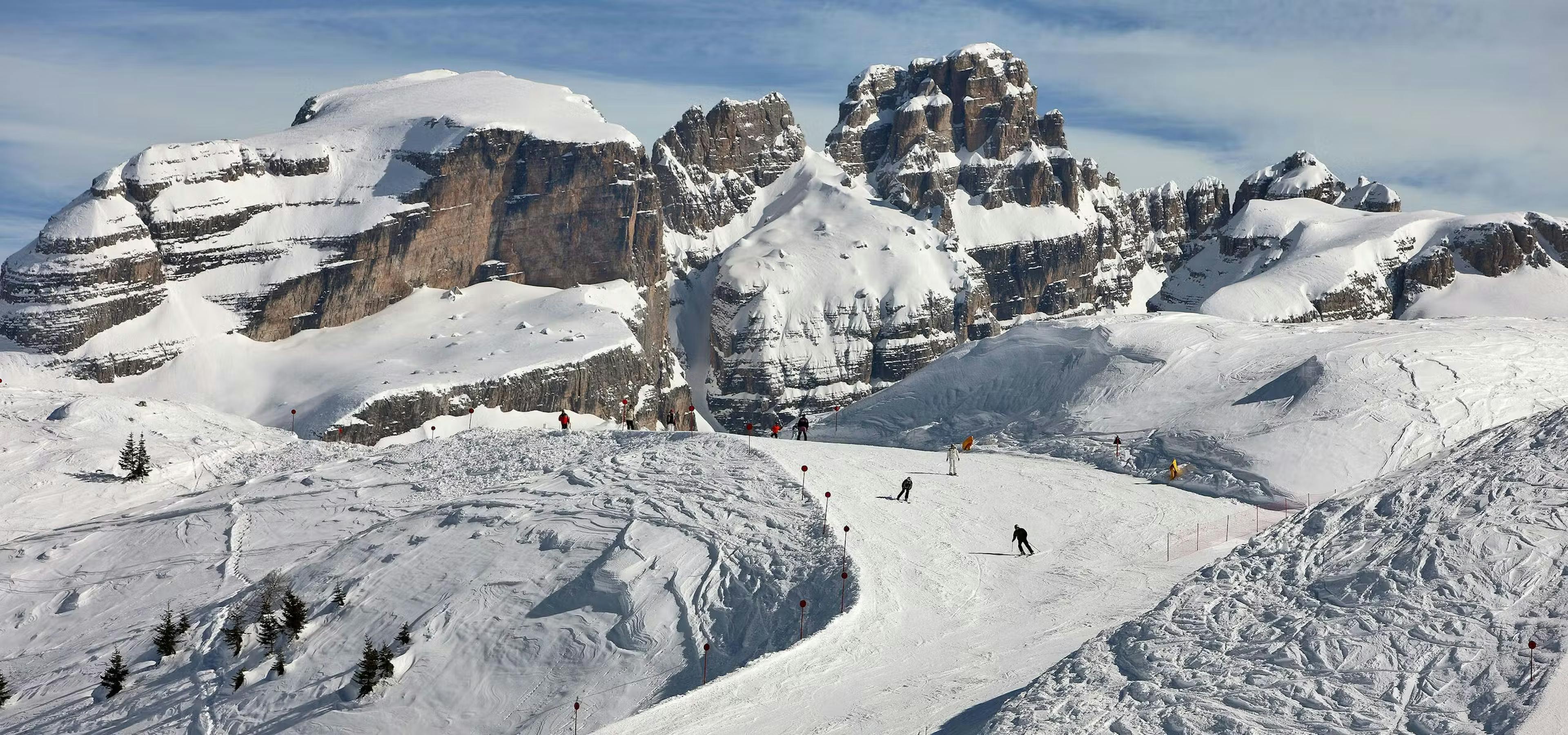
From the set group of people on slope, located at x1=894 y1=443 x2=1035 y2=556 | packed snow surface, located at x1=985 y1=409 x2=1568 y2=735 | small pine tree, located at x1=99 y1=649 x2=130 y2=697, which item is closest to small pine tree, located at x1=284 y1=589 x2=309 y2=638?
small pine tree, located at x1=99 y1=649 x2=130 y2=697

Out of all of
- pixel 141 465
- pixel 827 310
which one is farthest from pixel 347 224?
pixel 141 465

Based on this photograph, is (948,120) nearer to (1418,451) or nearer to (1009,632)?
(1418,451)

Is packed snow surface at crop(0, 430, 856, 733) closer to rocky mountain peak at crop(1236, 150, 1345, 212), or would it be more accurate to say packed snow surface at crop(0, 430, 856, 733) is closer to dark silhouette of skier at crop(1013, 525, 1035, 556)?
dark silhouette of skier at crop(1013, 525, 1035, 556)

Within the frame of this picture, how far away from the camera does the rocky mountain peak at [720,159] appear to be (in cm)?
17762

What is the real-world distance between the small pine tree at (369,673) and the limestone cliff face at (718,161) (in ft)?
471

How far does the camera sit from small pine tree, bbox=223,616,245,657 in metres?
36.8

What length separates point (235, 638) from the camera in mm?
36844

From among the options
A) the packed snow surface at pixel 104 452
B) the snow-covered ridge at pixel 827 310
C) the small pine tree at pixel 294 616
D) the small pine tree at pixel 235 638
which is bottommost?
the snow-covered ridge at pixel 827 310

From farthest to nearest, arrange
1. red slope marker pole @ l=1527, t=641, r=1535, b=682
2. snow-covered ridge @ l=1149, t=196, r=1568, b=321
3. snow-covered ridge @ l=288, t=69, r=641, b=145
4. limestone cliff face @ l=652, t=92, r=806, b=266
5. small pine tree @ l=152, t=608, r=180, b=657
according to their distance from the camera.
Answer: limestone cliff face @ l=652, t=92, r=806, b=266, snow-covered ridge @ l=1149, t=196, r=1568, b=321, snow-covered ridge @ l=288, t=69, r=641, b=145, small pine tree @ l=152, t=608, r=180, b=657, red slope marker pole @ l=1527, t=641, r=1535, b=682

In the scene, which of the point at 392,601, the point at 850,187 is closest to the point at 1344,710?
the point at 392,601

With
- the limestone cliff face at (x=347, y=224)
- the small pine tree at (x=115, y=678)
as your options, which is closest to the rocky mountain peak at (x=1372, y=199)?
the limestone cliff face at (x=347, y=224)

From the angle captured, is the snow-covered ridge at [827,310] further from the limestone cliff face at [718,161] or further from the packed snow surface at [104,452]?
the packed snow surface at [104,452]

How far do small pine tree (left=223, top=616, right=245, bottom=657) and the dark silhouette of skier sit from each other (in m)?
21.1

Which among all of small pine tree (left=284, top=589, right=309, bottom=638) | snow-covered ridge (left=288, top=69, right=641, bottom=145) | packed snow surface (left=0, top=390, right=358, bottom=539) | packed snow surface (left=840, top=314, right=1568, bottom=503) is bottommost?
packed snow surface (left=0, top=390, right=358, bottom=539)
